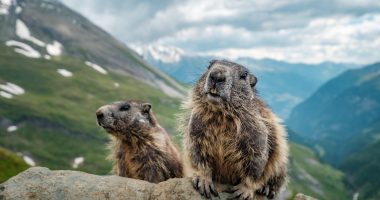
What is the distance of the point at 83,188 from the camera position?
12.5 metres

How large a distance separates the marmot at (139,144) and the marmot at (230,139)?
310 cm

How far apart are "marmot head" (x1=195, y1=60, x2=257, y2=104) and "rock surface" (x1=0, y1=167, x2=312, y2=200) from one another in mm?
2333

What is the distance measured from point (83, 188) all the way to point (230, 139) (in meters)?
4.09

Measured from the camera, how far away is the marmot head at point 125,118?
16.8m

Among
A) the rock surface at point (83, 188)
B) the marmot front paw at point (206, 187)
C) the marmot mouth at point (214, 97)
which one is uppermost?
the marmot mouth at point (214, 97)

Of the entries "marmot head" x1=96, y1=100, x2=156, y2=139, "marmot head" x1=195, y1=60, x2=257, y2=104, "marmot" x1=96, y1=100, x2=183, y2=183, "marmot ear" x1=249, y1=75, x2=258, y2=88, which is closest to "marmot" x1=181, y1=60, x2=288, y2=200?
"marmot head" x1=195, y1=60, x2=257, y2=104

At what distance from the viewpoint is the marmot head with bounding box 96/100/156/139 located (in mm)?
16766

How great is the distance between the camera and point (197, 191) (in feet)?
38.8

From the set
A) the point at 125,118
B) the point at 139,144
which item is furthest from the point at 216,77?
the point at 125,118

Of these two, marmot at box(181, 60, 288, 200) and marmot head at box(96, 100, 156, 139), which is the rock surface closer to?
marmot at box(181, 60, 288, 200)

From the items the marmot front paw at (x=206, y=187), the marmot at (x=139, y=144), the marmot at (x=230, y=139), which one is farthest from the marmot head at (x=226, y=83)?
the marmot at (x=139, y=144)

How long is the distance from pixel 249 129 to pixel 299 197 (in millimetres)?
3899

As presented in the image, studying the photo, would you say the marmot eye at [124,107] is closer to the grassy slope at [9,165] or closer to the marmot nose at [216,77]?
the marmot nose at [216,77]

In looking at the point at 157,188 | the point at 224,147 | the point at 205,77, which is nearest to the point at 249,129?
the point at 224,147
